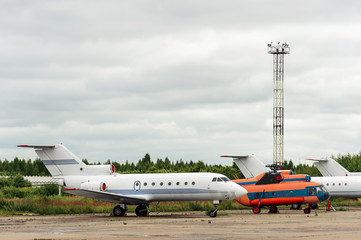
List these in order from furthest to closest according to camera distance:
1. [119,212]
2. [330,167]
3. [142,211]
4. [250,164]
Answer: [330,167]
[250,164]
[142,211]
[119,212]

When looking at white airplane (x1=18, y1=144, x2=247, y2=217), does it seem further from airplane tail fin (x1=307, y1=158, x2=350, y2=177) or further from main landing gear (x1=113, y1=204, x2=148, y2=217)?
airplane tail fin (x1=307, y1=158, x2=350, y2=177)

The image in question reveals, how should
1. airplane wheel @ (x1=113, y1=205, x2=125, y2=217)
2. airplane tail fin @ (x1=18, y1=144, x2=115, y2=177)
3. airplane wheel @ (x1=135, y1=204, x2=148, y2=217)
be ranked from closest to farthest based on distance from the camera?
airplane wheel @ (x1=113, y1=205, x2=125, y2=217)
airplane wheel @ (x1=135, y1=204, x2=148, y2=217)
airplane tail fin @ (x1=18, y1=144, x2=115, y2=177)

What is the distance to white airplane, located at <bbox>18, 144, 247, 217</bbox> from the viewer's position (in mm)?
41438

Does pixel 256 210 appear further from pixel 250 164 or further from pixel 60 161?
pixel 60 161

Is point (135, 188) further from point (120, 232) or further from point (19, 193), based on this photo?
point (19, 193)

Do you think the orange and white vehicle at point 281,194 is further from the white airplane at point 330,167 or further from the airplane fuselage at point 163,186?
the white airplane at point 330,167

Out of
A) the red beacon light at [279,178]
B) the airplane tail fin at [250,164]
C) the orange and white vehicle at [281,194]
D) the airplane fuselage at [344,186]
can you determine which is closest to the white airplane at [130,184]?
the orange and white vehicle at [281,194]

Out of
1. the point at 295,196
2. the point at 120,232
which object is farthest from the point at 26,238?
the point at 295,196

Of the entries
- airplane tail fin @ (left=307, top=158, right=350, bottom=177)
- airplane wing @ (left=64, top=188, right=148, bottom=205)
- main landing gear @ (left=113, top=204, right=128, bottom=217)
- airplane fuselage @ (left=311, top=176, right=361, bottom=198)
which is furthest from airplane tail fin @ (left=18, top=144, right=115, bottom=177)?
airplane tail fin @ (left=307, top=158, right=350, bottom=177)

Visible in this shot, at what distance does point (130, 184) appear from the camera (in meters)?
43.8

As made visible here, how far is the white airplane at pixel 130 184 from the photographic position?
1631 inches

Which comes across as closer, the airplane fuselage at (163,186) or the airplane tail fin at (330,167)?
the airplane fuselage at (163,186)

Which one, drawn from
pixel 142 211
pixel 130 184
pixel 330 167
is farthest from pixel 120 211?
pixel 330 167

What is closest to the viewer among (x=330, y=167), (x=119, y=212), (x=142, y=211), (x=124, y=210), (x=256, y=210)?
(x=119, y=212)
